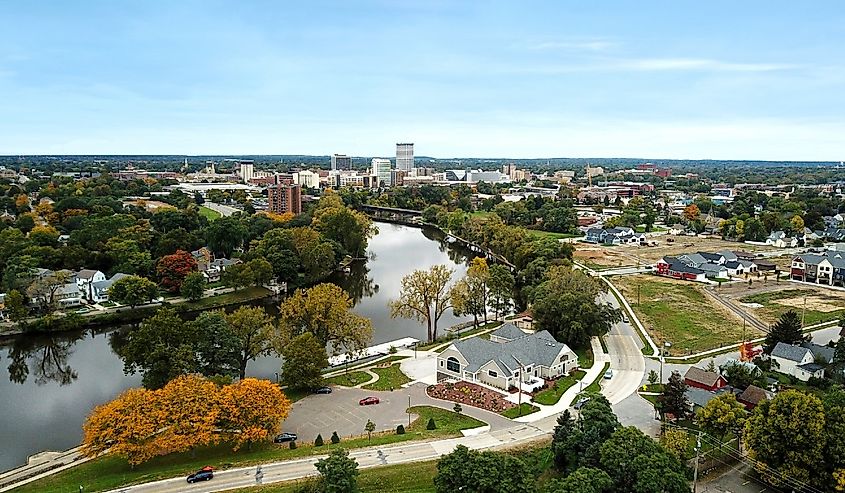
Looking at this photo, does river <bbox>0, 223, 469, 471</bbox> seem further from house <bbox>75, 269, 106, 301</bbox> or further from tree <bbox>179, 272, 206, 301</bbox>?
house <bbox>75, 269, 106, 301</bbox>

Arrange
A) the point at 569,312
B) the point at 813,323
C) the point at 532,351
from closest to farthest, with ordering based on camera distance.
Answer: the point at 532,351
the point at 569,312
the point at 813,323

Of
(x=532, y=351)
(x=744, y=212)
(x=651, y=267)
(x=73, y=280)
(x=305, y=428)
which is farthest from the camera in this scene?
(x=744, y=212)

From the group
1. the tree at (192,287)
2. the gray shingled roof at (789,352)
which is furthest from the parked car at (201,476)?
the tree at (192,287)

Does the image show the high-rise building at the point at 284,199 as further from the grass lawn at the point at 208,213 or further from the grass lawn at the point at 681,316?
the grass lawn at the point at 681,316

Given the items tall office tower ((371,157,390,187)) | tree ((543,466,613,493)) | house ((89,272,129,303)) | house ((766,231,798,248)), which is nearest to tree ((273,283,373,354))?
tree ((543,466,613,493))

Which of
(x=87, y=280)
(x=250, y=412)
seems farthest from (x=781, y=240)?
(x=87, y=280)

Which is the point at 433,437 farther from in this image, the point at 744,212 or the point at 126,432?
the point at 744,212

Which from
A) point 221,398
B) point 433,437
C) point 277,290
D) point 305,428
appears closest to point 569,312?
point 433,437

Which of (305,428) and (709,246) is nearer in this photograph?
(305,428)
